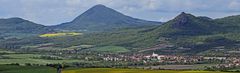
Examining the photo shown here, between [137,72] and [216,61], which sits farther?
[216,61]

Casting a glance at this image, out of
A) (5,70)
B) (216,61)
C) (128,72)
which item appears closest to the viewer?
(128,72)

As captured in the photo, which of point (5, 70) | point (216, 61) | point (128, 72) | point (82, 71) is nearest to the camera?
point (128, 72)

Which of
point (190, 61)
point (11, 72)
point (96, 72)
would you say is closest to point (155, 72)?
point (96, 72)

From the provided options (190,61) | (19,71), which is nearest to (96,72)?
(19,71)

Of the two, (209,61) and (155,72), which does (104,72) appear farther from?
(209,61)

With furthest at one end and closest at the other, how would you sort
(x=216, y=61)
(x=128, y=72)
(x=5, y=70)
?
(x=216, y=61), (x=5, y=70), (x=128, y=72)

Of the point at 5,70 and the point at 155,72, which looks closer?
the point at 155,72

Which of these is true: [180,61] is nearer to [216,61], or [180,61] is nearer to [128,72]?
[216,61]
